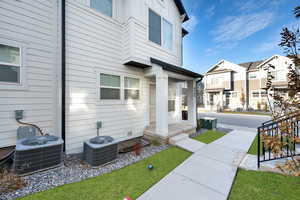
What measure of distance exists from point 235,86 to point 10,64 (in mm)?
26626

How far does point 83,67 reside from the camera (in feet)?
15.3

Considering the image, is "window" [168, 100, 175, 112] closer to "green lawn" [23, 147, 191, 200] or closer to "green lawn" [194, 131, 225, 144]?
"green lawn" [194, 131, 225, 144]

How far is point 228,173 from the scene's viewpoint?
11.1 ft

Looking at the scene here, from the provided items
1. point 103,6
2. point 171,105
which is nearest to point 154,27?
point 103,6

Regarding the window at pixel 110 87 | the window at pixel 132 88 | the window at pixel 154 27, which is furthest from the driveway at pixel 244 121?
the window at pixel 110 87

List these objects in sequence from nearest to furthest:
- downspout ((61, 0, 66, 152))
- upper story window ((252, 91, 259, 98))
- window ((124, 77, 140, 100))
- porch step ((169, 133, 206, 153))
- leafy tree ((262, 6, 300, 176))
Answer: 1. leafy tree ((262, 6, 300, 176))
2. downspout ((61, 0, 66, 152))
3. porch step ((169, 133, 206, 153))
4. window ((124, 77, 140, 100))
5. upper story window ((252, 91, 259, 98))

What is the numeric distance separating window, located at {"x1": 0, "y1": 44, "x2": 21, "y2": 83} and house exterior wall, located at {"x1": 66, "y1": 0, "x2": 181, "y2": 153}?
4.13 feet

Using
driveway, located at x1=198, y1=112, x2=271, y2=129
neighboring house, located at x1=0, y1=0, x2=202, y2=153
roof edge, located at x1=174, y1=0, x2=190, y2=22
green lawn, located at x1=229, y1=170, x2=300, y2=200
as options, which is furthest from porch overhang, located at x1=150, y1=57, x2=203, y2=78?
driveway, located at x1=198, y1=112, x2=271, y2=129

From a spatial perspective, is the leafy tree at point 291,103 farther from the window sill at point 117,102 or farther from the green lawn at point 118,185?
the window sill at point 117,102

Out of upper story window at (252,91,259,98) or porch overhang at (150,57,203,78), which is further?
upper story window at (252,91,259,98)

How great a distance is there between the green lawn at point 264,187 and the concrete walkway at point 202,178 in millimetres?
181

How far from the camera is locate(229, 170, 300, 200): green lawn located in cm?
257

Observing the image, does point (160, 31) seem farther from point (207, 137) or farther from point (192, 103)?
point (207, 137)

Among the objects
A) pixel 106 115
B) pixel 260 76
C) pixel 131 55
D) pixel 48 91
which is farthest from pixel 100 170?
pixel 260 76
